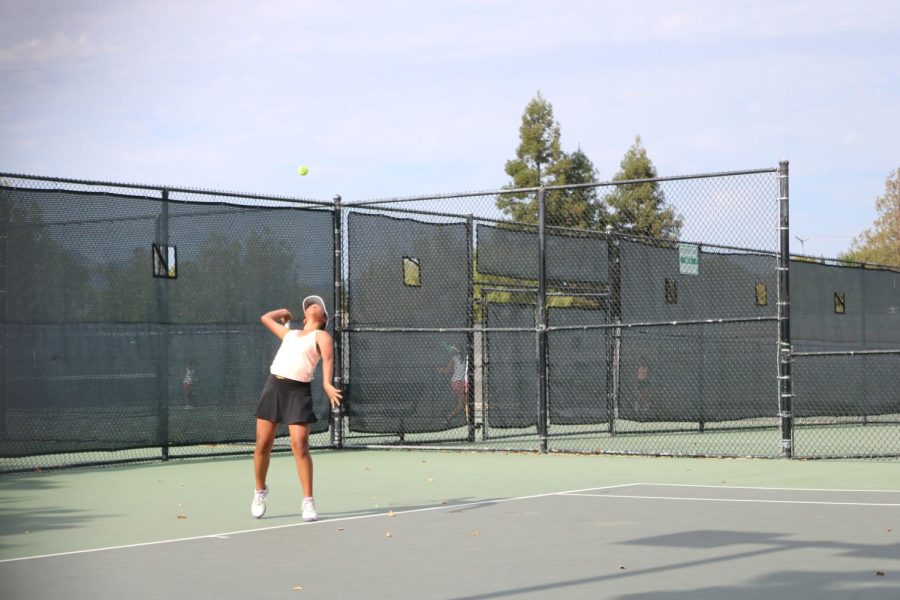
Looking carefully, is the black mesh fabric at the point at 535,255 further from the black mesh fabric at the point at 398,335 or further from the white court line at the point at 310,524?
the white court line at the point at 310,524

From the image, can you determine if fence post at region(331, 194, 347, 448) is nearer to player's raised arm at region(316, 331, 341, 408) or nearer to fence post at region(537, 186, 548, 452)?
fence post at region(537, 186, 548, 452)

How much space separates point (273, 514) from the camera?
10188 mm

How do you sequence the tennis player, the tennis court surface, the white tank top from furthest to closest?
the white tank top < the tennis player < the tennis court surface

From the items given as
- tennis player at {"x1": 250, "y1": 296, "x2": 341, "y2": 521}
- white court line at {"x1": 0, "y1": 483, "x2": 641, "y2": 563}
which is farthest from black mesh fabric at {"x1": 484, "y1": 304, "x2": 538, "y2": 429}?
tennis player at {"x1": 250, "y1": 296, "x2": 341, "y2": 521}

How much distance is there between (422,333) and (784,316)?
4.95 metres

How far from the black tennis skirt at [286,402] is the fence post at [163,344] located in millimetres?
5022

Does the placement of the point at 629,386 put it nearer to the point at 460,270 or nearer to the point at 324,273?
the point at 460,270

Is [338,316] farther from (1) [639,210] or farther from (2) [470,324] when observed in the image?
(1) [639,210]

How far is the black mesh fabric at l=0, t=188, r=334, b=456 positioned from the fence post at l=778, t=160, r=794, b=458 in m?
5.61

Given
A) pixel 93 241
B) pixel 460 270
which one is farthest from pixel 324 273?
pixel 93 241

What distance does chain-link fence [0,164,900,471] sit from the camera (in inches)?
A: 547

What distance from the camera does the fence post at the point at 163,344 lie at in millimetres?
14742

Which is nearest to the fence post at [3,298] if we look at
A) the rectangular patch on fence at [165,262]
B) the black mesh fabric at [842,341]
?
the rectangular patch on fence at [165,262]

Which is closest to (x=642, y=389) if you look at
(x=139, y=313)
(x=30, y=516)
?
(x=139, y=313)
